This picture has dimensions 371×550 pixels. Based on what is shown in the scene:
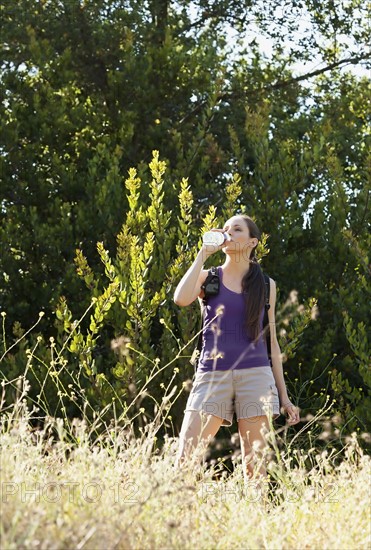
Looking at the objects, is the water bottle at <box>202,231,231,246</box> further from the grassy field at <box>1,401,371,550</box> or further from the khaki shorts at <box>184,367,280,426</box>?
the grassy field at <box>1,401,371,550</box>

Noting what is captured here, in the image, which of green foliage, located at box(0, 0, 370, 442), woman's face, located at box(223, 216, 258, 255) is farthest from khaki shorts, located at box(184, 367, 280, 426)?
green foliage, located at box(0, 0, 370, 442)

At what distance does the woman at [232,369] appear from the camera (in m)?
5.17

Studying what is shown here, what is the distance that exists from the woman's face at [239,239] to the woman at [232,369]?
59mm

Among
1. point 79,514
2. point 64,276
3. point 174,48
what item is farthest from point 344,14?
point 79,514

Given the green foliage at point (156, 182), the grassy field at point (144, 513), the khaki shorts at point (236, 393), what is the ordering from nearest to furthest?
the grassy field at point (144, 513) → the khaki shorts at point (236, 393) → the green foliage at point (156, 182)

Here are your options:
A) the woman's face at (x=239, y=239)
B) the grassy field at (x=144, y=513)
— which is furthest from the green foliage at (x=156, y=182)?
the grassy field at (x=144, y=513)

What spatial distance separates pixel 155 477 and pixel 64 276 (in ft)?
18.8

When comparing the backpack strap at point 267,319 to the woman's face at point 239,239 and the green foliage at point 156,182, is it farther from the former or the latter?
the green foliage at point 156,182

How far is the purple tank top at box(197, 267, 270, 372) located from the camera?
5.20 meters

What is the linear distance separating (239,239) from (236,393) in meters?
0.89

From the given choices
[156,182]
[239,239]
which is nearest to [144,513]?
[239,239]

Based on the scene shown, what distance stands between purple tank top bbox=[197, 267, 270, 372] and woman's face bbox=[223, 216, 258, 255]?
28cm

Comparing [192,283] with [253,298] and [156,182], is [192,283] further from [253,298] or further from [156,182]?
[156,182]

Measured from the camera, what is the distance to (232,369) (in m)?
5.18
